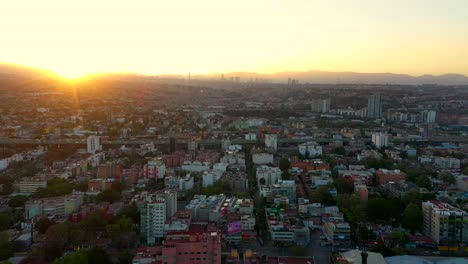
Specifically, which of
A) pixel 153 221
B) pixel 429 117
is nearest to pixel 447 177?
pixel 153 221

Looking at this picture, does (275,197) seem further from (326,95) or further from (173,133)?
(326,95)

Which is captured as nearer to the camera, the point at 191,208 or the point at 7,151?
the point at 191,208

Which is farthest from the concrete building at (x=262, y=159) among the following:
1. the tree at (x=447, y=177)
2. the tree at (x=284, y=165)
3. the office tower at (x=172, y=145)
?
the tree at (x=447, y=177)

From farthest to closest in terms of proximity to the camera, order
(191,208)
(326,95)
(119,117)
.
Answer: (326,95), (119,117), (191,208)

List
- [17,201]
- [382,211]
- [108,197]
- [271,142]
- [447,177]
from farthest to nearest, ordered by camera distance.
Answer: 1. [271,142]
2. [447,177]
3. [108,197]
4. [17,201]
5. [382,211]

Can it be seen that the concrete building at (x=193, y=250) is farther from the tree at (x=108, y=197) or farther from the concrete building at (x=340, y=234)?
the tree at (x=108, y=197)

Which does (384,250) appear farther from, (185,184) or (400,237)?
(185,184)

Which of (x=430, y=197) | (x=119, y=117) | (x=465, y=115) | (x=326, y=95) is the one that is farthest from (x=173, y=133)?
(x=326, y=95)

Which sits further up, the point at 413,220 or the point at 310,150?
the point at 413,220
